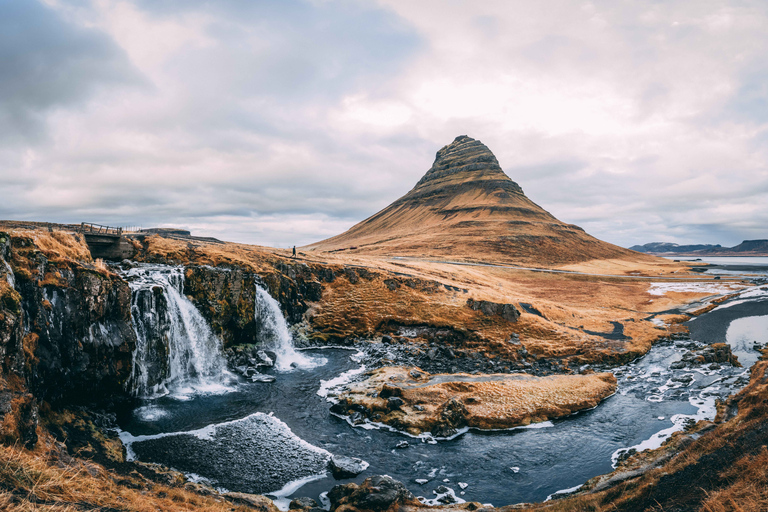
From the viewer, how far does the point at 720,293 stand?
3435 inches

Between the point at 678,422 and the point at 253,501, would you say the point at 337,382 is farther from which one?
the point at 678,422

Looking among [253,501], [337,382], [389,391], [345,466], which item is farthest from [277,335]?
[253,501]

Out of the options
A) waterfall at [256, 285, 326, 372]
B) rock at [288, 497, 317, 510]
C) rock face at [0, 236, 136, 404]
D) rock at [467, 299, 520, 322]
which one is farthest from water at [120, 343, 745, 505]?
rock at [467, 299, 520, 322]

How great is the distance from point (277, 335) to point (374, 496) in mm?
30157

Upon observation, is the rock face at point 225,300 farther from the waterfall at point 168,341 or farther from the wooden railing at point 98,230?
the wooden railing at point 98,230

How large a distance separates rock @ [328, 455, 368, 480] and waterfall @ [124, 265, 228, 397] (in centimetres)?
1591

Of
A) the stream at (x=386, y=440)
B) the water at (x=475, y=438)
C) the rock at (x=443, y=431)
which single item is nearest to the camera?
the stream at (x=386, y=440)

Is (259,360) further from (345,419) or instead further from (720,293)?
(720,293)

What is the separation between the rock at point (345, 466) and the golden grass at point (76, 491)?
A: 4.51 metres

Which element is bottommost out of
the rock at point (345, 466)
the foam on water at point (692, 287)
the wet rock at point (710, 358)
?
the rock at point (345, 466)

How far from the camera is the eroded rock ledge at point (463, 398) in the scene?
2695 cm

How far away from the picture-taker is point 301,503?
59.7 feet

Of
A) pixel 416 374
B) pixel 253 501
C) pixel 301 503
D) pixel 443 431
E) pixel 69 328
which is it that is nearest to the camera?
pixel 253 501

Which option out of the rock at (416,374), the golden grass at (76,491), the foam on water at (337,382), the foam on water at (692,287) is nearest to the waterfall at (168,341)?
the foam on water at (337,382)
